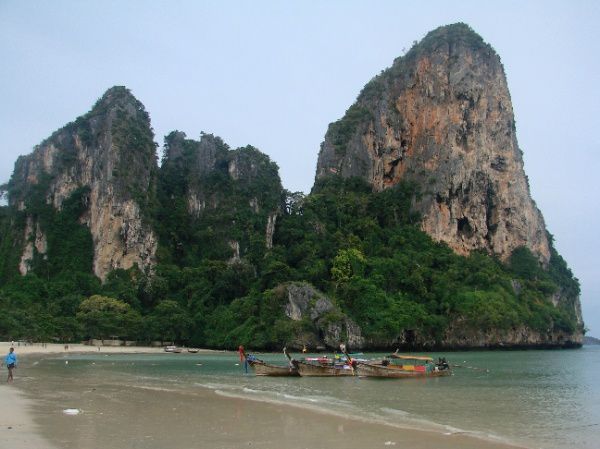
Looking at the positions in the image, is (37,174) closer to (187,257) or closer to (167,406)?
(187,257)

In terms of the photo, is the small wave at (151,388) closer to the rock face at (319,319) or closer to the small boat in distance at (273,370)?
the small boat in distance at (273,370)

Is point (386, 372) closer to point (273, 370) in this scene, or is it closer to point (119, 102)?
point (273, 370)

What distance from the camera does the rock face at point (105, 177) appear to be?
7756cm

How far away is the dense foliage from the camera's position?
5903cm

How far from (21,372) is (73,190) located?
191 feet

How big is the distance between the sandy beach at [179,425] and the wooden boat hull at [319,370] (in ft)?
33.9

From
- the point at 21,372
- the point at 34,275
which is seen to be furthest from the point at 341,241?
the point at 21,372

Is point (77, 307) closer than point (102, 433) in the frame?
No

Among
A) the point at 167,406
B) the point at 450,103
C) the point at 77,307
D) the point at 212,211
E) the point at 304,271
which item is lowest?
the point at 167,406

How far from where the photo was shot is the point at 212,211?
83.9 m

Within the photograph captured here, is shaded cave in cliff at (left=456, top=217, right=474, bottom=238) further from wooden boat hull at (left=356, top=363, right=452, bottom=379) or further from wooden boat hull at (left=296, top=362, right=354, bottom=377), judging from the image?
wooden boat hull at (left=296, top=362, right=354, bottom=377)

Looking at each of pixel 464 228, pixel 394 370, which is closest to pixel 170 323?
pixel 394 370

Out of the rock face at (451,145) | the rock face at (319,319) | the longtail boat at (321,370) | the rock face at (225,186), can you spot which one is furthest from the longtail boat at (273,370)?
the rock face at (451,145)

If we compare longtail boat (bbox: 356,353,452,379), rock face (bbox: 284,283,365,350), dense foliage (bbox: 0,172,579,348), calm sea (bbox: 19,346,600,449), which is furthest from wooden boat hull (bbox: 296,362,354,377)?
rock face (bbox: 284,283,365,350)
